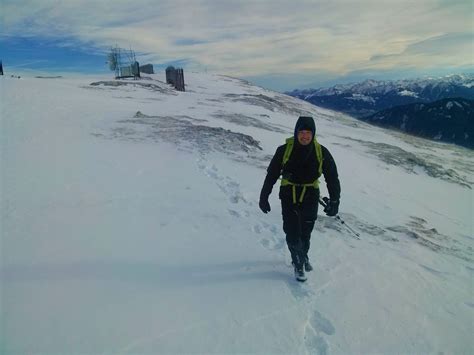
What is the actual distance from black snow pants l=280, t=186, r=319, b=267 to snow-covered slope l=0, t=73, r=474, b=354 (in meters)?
0.45

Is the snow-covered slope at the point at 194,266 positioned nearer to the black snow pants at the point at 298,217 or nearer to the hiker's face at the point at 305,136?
the black snow pants at the point at 298,217

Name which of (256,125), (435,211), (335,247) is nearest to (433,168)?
(435,211)

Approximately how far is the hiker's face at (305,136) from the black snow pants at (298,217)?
2.34 feet

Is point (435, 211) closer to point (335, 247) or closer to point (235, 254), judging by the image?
point (335, 247)

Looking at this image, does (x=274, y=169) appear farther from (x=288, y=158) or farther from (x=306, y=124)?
(x=306, y=124)

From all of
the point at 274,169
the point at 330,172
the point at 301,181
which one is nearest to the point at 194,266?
the point at 274,169

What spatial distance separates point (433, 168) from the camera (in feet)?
70.8

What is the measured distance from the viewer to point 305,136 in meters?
5.15

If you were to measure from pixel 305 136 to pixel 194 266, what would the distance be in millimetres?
2533

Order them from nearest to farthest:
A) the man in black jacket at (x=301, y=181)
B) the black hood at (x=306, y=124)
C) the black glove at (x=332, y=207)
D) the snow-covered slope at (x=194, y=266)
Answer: the snow-covered slope at (x=194, y=266)
the black hood at (x=306, y=124)
the man in black jacket at (x=301, y=181)
the black glove at (x=332, y=207)

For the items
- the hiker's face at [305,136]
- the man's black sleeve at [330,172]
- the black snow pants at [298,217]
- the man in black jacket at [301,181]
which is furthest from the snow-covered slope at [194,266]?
the hiker's face at [305,136]

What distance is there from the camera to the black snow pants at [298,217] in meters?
5.45

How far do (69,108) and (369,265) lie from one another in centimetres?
1706

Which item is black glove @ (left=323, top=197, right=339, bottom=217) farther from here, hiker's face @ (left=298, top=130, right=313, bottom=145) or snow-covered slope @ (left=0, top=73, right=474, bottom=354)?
hiker's face @ (left=298, top=130, right=313, bottom=145)
